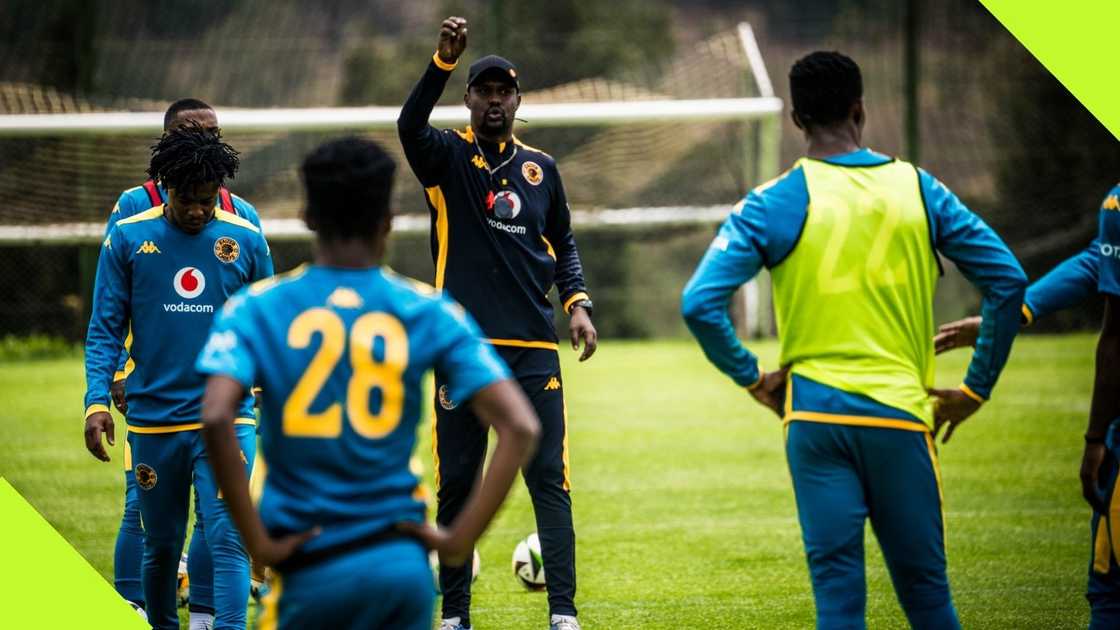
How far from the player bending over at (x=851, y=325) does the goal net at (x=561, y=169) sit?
14.6 m

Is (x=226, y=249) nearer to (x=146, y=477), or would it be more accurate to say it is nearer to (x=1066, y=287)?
(x=146, y=477)

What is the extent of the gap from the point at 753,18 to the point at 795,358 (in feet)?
75.5

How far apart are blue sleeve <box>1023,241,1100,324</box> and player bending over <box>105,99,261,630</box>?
3.07 meters

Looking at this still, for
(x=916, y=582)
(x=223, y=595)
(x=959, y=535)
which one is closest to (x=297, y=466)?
(x=916, y=582)

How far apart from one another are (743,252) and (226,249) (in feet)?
7.81

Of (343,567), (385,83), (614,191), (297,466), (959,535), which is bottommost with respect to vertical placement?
(959,535)

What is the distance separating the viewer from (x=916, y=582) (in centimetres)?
417

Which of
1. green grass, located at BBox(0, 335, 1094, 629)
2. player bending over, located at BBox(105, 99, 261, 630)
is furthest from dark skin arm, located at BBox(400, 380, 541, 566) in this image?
green grass, located at BBox(0, 335, 1094, 629)

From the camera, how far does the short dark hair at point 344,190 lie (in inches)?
132

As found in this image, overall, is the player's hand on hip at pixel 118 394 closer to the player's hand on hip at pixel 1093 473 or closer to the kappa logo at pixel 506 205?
the kappa logo at pixel 506 205

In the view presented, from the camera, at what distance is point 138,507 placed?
239 inches

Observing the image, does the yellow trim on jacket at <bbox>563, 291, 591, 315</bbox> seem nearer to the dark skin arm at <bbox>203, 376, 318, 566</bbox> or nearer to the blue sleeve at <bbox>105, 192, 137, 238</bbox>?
the blue sleeve at <bbox>105, 192, 137, 238</bbox>

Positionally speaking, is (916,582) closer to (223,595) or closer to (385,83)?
(223,595)

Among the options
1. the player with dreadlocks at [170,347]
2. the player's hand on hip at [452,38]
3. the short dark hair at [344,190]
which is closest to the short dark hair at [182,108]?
the player with dreadlocks at [170,347]
